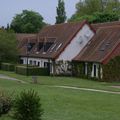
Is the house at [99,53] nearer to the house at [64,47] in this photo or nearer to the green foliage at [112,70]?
the green foliage at [112,70]

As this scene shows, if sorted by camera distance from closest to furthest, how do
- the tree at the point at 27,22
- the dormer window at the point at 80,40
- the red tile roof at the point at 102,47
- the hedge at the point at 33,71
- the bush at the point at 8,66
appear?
the red tile roof at the point at 102,47, the hedge at the point at 33,71, the dormer window at the point at 80,40, the bush at the point at 8,66, the tree at the point at 27,22

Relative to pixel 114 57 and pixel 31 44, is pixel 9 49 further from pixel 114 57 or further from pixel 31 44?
pixel 114 57

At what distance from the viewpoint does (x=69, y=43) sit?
61719 mm

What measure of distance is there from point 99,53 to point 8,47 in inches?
846

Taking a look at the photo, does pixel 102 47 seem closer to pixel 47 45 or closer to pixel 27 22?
pixel 47 45

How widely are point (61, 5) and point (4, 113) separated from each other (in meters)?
111

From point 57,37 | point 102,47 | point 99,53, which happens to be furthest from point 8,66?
point 99,53

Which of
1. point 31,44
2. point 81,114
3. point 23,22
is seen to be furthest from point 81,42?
point 23,22

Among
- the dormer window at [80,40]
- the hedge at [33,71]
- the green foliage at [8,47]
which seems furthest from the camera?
the green foliage at [8,47]

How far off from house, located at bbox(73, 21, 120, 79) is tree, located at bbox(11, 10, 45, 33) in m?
60.2

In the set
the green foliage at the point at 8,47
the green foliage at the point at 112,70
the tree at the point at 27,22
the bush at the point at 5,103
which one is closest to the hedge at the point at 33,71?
the green foliage at the point at 8,47

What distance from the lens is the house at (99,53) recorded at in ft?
173

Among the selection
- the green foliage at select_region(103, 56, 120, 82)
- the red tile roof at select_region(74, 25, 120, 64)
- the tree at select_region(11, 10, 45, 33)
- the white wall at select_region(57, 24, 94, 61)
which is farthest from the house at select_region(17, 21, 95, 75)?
the tree at select_region(11, 10, 45, 33)

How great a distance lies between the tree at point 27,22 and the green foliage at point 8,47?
45716 mm
